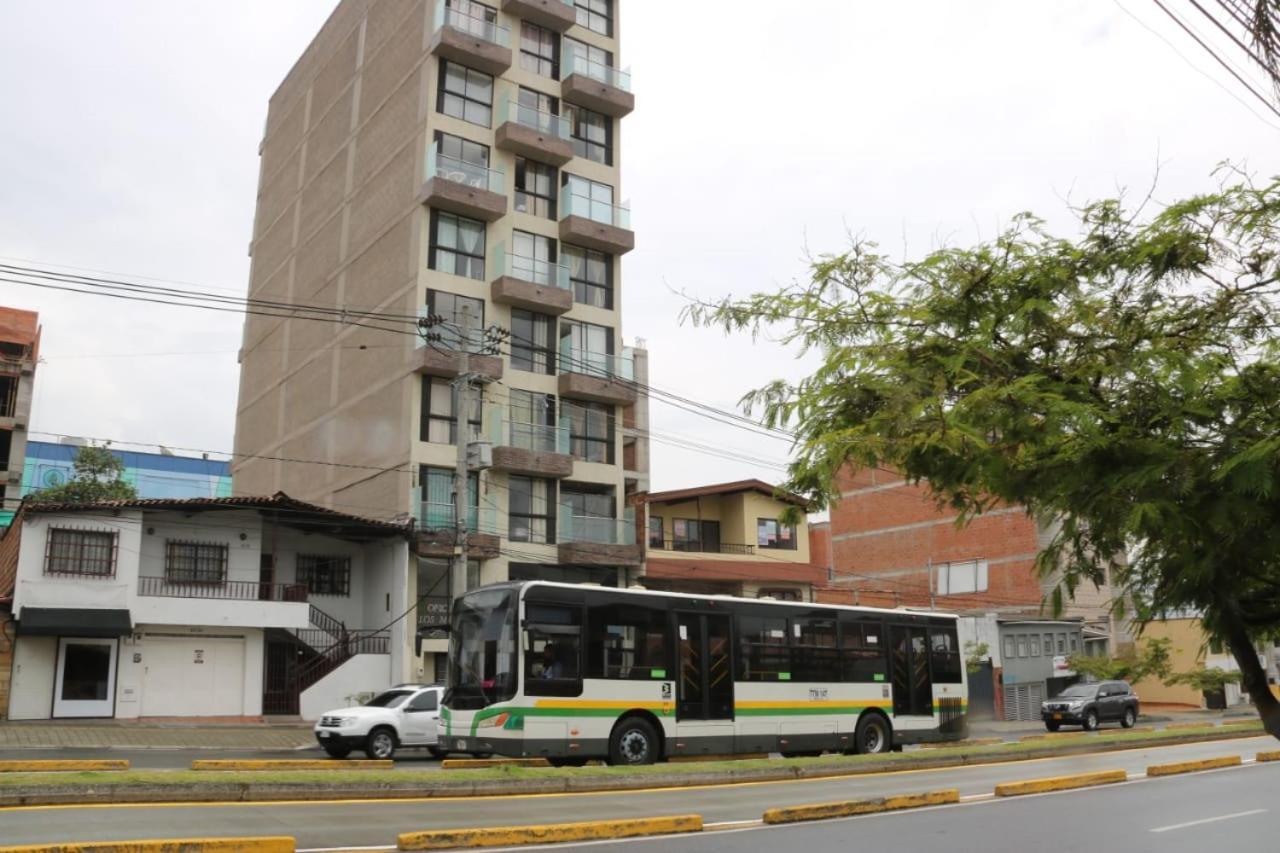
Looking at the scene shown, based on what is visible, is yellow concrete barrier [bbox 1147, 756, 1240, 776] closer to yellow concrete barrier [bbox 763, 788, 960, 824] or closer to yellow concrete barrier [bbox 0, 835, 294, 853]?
yellow concrete barrier [bbox 763, 788, 960, 824]

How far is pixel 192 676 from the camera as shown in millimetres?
33281

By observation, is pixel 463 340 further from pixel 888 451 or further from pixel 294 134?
pixel 294 134

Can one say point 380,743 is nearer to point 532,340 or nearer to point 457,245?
point 532,340

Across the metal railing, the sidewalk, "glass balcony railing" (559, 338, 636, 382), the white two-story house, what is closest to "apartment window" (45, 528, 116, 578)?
the white two-story house

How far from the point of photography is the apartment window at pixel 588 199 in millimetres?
43219

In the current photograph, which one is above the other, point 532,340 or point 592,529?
point 532,340

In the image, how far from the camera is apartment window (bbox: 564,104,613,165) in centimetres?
4519

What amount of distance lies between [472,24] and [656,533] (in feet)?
72.7

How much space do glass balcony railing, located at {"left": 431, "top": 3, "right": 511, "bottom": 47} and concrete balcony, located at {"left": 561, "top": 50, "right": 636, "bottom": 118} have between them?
2683mm

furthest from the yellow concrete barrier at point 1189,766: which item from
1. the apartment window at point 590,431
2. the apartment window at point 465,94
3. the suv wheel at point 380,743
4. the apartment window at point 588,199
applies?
the apartment window at point 465,94

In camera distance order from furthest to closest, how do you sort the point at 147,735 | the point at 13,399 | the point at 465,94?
the point at 13,399 < the point at 465,94 < the point at 147,735

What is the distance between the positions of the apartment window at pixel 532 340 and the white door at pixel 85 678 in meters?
16.5

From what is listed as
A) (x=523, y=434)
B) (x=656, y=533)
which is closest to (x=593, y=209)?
(x=523, y=434)

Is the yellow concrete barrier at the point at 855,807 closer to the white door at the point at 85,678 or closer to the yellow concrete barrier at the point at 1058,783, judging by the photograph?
the yellow concrete barrier at the point at 1058,783
